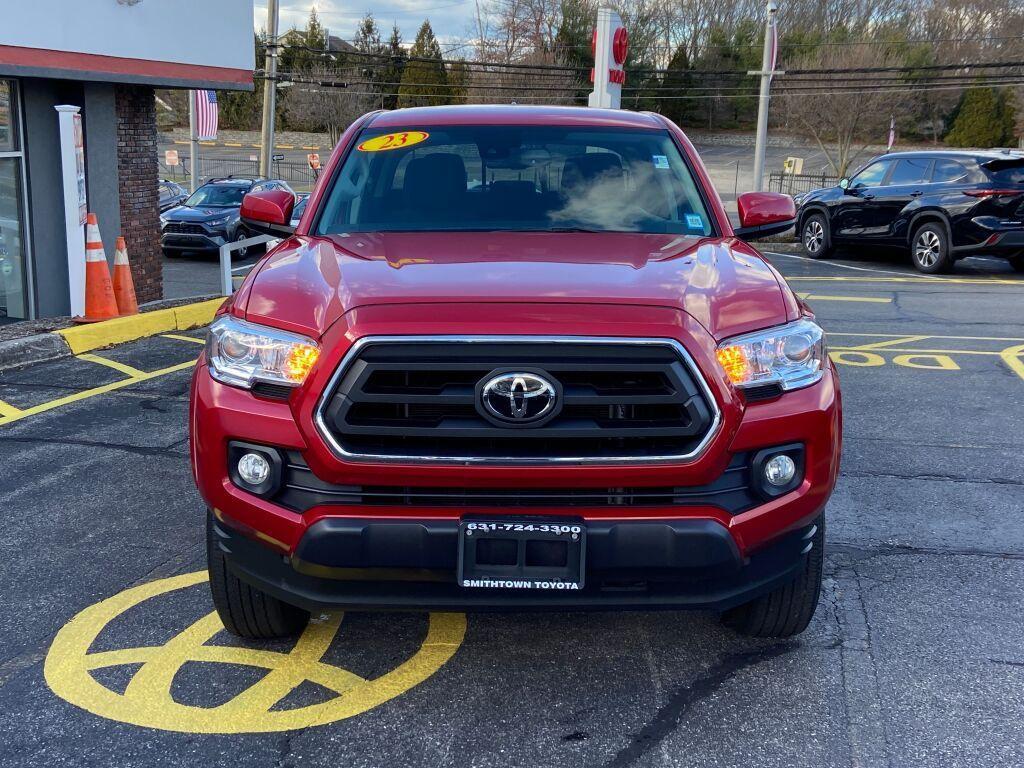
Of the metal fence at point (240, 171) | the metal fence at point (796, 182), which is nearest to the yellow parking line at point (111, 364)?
the metal fence at point (796, 182)

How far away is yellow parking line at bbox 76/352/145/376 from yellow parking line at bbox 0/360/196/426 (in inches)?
3.6

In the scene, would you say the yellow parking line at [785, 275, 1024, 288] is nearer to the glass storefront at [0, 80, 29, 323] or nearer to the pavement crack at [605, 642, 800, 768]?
the glass storefront at [0, 80, 29, 323]

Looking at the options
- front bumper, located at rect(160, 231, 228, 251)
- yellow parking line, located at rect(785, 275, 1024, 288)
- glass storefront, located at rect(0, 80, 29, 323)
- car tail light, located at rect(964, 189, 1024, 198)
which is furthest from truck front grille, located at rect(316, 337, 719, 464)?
front bumper, located at rect(160, 231, 228, 251)

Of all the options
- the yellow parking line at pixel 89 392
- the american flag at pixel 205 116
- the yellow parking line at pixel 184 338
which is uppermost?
the american flag at pixel 205 116

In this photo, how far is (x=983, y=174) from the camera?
1516cm

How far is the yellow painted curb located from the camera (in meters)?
9.01

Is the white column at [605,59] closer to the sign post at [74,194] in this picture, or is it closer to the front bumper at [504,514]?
the sign post at [74,194]

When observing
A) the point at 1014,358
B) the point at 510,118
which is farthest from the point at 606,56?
the point at 510,118

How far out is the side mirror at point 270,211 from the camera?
489cm

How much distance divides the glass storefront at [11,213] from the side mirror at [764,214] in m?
8.91

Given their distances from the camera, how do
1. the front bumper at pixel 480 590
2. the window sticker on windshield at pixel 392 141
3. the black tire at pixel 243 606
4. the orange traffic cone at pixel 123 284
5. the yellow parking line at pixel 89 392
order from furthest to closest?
the orange traffic cone at pixel 123 284, the yellow parking line at pixel 89 392, the window sticker on windshield at pixel 392 141, the black tire at pixel 243 606, the front bumper at pixel 480 590

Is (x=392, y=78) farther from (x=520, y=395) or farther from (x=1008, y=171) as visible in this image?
(x=520, y=395)

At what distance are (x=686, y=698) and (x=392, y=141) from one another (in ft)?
9.04

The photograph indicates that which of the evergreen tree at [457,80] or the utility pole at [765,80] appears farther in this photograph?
the evergreen tree at [457,80]
